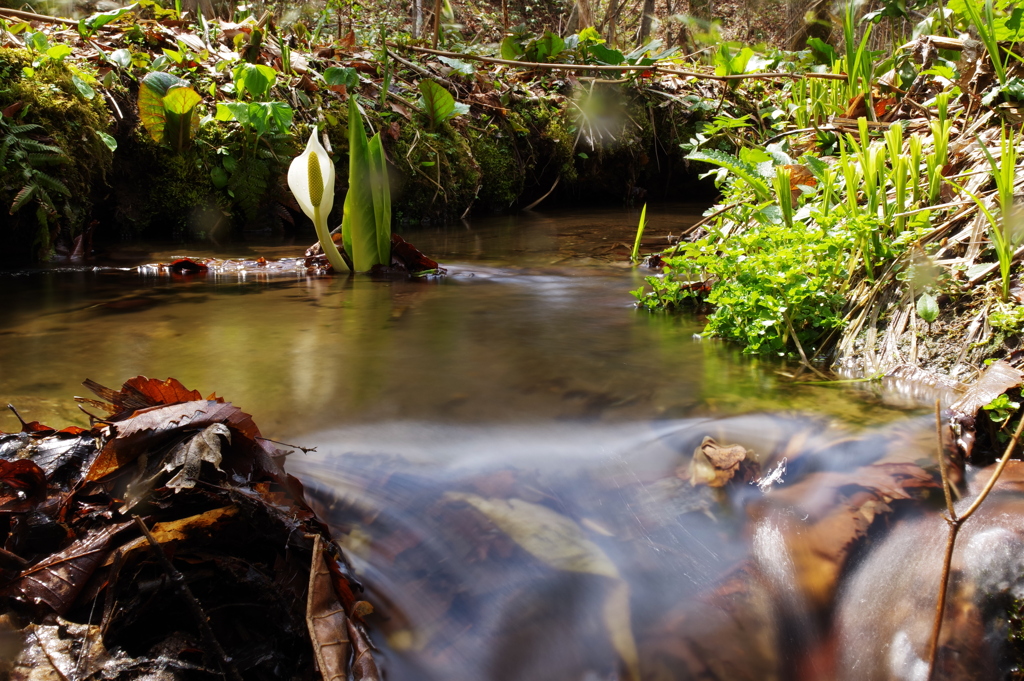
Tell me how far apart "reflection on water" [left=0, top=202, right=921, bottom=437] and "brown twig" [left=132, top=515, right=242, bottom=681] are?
662 millimetres

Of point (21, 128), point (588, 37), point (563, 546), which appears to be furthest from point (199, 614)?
point (588, 37)

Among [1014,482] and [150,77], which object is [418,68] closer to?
[150,77]

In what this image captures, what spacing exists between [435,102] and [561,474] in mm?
4939

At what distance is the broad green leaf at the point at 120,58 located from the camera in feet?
16.0

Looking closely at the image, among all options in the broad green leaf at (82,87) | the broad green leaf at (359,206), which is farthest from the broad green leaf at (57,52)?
the broad green leaf at (359,206)

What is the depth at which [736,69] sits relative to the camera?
5402 millimetres

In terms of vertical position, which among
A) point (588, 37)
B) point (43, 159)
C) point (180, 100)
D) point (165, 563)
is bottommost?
point (165, 563)

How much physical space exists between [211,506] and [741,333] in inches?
76.3

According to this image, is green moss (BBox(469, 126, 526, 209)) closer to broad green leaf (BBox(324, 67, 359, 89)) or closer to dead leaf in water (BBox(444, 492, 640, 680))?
broad green leaf (BBox(324, 67, 359, 89))

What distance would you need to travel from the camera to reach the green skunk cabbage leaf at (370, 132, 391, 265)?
3574mm

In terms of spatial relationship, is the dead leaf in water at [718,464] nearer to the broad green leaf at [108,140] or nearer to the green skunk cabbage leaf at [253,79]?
the broad green leaf at [108,140]

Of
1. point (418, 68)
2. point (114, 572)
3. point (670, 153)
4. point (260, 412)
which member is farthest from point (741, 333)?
point (670, 153)

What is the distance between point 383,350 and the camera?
2432mm

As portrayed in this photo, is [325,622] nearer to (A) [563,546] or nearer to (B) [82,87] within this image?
(A) [563,546]
